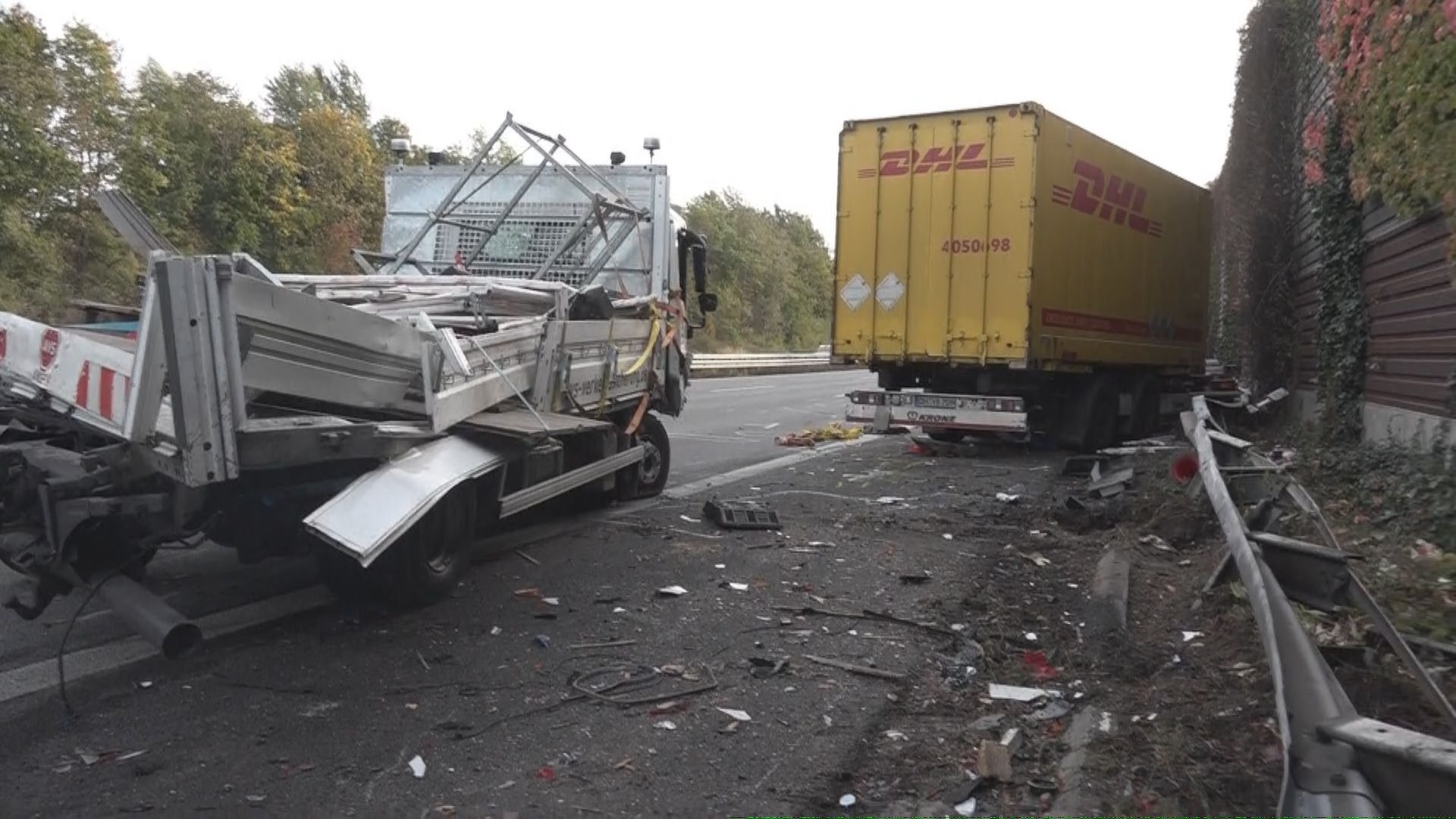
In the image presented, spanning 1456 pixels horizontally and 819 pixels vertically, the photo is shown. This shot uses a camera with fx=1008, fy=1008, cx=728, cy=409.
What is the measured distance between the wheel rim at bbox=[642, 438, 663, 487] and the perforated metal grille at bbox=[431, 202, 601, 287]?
1534mm

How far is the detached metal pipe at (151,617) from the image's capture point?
3.68m

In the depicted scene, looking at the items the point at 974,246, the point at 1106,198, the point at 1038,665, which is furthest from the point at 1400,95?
the point at 1106,198

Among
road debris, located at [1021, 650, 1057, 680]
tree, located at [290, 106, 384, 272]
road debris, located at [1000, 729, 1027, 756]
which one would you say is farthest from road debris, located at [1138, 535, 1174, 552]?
tree, located at [290, 106, 384, 272]

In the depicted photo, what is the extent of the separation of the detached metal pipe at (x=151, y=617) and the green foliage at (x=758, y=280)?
40015 millimetres

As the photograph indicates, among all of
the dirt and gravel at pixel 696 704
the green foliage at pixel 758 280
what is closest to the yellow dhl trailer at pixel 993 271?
the dirt and gravel at pixel 696 704

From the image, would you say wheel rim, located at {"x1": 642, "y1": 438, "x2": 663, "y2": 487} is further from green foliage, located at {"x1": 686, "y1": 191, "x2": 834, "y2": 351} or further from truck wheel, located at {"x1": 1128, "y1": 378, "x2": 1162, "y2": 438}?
green foliage, located at {"x1": 686, "y1": 191, "x2": 834, "y2": 351}

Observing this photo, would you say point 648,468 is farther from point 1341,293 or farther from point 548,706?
point 1341,293

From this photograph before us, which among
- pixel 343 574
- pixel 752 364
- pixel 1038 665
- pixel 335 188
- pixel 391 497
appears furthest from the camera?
pixel 752 364

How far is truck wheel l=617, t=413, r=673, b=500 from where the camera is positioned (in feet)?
27.0

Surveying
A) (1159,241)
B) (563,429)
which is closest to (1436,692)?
(563,429)

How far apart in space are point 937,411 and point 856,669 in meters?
7.72

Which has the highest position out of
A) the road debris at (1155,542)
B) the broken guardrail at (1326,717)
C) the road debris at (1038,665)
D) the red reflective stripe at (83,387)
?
the red reflective stripe at (83,387)

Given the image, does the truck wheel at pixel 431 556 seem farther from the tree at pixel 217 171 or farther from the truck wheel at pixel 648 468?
the tree at pixel 217 171

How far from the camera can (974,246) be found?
37.2 ft
